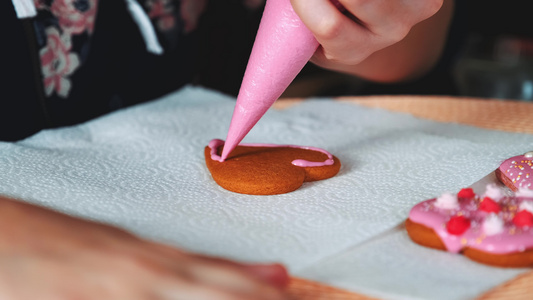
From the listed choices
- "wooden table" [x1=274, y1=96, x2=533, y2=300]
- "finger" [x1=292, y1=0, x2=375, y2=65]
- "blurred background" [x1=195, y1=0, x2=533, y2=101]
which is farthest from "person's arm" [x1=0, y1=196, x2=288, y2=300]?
"blurred background" [x1=195, y1=0, x2=533, y2=101]

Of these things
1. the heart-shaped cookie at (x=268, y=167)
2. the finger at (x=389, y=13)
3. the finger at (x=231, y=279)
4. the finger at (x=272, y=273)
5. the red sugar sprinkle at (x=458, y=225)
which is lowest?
the finger at (x=231, y=279)

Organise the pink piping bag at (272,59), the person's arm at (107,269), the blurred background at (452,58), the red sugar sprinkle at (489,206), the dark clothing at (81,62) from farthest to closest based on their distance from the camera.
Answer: the blurred background at (452,58) < the dark clothing at (81,62) < the pink piping bag at (272,59) < the red sugar sprinkle at (489,206) < the person's arm at (107,269)

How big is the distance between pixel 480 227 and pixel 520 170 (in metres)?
0.15

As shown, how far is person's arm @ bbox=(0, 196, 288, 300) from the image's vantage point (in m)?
0.38

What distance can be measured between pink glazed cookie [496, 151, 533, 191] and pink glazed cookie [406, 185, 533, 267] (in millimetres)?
62

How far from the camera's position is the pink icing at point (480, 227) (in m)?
0.46

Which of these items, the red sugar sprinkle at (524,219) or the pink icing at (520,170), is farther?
the pink icing at (520,170)

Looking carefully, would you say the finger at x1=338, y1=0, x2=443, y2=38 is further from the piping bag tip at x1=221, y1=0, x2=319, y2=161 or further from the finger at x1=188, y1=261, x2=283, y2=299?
the finger at x1=188, y1=261, x2=283, y2=299

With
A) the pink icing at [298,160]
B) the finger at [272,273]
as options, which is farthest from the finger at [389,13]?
the finger at [272,273]

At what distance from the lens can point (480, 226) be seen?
1.56 feet

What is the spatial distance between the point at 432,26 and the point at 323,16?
59 cm

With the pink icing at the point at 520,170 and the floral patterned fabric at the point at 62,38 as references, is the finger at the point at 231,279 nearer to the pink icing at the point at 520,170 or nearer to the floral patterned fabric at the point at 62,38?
the pink icing at the point at 520,170

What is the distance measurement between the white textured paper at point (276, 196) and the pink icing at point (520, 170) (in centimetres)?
4

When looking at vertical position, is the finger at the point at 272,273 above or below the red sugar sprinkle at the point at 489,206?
below
